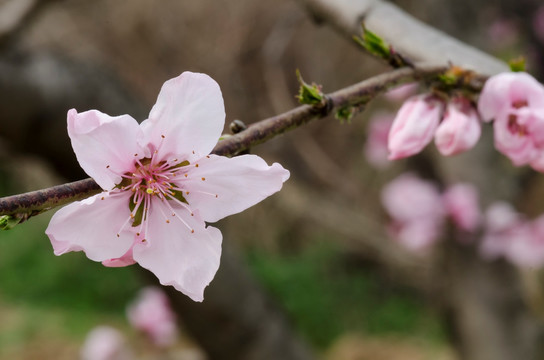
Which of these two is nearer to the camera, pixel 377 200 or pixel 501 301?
pixel 501 301

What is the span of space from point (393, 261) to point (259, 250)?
1490 millimetres

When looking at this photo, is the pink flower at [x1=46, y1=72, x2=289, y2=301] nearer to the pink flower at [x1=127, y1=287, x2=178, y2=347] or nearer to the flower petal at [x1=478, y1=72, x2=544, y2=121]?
the flower petal at [x1=478, y1=72, x2=544, y2=121]

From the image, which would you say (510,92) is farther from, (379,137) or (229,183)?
(379,137)

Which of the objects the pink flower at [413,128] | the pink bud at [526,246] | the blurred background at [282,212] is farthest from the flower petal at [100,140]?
the blurred background at [282,212]

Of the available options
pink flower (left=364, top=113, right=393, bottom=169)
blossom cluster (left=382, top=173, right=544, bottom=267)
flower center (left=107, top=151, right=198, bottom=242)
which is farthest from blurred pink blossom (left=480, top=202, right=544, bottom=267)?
flower center (left=107, top=151, right=198, bottom=242)

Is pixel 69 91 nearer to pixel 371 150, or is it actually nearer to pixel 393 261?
pixel 371 150

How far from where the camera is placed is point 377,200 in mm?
4816

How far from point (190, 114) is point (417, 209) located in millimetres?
1712

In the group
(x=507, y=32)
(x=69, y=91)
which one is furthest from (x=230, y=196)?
(x=507, y=32)

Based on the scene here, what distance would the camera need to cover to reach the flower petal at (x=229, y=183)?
540 mm

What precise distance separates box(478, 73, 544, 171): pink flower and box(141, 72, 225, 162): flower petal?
12.9 inches

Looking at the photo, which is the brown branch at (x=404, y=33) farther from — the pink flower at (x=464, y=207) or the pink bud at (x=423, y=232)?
the pink bud at (x=423, y=232)

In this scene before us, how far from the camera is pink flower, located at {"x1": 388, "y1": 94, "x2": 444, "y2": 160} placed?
0.70m

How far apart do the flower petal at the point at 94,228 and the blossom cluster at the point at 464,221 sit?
1.53 meters
